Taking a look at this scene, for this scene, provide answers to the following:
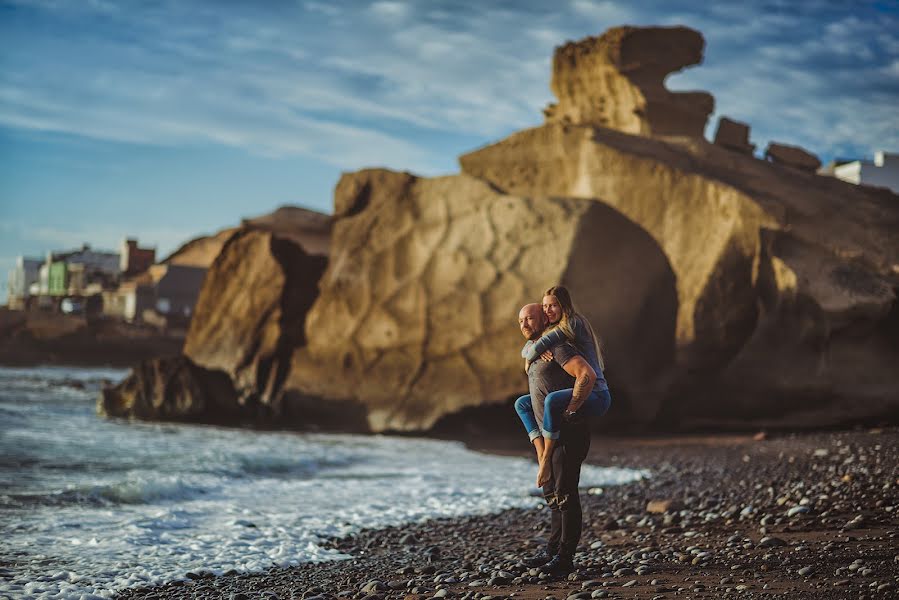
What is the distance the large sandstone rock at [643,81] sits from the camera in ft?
68.8

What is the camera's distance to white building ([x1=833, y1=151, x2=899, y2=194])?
131 feet

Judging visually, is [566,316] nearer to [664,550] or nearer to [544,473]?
[544,473]

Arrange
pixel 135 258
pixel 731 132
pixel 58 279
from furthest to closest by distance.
Answer: pixel 58 279 < pixel 135 258 < pixel 731 132

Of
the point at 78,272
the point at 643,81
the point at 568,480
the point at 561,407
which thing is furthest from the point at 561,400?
the point at 78,272

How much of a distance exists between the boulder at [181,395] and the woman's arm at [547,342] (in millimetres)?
10985

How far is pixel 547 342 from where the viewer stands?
4.99 metres

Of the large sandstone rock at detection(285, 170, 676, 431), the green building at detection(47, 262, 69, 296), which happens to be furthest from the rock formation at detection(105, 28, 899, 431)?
the green building at detection(47, 262, 69, 296)

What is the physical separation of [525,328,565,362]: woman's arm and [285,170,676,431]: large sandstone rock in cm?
780

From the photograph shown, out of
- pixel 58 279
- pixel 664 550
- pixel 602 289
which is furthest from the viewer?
pixel 58 279

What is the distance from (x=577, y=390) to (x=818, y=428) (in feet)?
31.9

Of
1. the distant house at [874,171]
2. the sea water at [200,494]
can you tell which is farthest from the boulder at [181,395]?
the distant house at [874,171]

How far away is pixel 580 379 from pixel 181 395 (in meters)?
11.7

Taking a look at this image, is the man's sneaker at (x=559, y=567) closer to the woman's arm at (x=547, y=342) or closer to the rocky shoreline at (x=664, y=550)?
the rocky shoreline at (x=664, y=550)

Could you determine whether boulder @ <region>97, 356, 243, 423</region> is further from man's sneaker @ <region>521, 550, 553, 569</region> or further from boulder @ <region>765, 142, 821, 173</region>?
boulder @ <region>765, 142, 821, 173</region>
